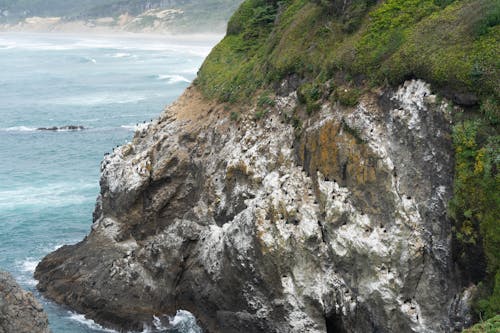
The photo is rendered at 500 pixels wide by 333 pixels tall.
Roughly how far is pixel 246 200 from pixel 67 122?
5255 cm

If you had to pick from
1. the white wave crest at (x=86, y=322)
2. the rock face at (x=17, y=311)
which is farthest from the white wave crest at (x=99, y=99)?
the rock face at (x=17, y=311)

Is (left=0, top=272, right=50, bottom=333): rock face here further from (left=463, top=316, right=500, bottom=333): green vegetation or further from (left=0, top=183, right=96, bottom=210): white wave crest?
(left=0, top=183, right=96, bottom=210): white wave crest

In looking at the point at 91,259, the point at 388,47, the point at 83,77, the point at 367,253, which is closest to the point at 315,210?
the point at 367,253

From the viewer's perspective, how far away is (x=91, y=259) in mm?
37531

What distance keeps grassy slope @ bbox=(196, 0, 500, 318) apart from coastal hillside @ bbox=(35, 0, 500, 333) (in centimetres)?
7

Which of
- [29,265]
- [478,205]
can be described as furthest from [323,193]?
[29,265]

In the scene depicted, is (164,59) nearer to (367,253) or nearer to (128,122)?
(128,122)

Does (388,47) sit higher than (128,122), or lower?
higher

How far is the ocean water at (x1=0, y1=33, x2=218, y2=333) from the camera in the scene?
4459 cm

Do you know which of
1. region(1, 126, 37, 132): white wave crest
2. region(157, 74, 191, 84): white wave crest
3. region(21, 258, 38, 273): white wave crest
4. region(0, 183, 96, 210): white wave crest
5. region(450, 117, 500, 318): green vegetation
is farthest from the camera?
region(157, 74, 191, 84): white wave crest

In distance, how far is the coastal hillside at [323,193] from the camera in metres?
25.0

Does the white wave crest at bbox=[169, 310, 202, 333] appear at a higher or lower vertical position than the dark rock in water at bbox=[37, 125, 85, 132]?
lower

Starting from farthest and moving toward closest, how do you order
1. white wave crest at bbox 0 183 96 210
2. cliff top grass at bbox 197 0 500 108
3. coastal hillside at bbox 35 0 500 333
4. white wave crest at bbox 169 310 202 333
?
white wave crest at bbox 0 183 96 210, white wave crest at bbox 169 310 202 333, cliff top grass at bbox 197 0 500 108, coastal hillside at bbox 35 0 500 333

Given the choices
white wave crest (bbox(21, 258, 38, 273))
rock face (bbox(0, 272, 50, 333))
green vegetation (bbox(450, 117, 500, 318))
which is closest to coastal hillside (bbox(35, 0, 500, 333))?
green vegetation (bbox(450, 117, 500, 318))
